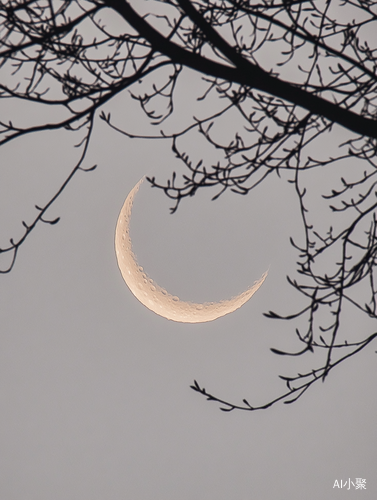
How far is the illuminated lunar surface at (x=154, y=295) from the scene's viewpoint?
9.57 m

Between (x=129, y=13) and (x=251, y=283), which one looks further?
(x=251, y=283)

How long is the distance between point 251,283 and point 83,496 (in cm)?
945

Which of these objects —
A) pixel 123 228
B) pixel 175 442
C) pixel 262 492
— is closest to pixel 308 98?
pixel 123 228

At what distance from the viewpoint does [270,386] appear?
43.0 feet

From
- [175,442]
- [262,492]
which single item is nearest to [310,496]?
[262,492]

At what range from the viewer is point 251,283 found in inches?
415

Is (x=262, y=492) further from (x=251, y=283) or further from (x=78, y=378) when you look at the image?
(x=251, y=283)

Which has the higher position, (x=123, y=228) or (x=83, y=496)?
(x=123, y=228)

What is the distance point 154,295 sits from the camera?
32.3ft

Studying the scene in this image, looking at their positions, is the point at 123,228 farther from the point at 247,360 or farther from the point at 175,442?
the point at 175,442

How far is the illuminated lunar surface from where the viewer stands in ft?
31.4

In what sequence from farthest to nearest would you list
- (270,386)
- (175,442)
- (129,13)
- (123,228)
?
1. (175,442)
2. (270,386)
3. (123,228)
4. (129,13)

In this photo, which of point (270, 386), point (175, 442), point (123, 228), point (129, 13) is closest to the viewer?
point (129, 13)

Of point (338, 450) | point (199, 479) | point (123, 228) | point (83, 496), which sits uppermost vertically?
point (123, 228)
